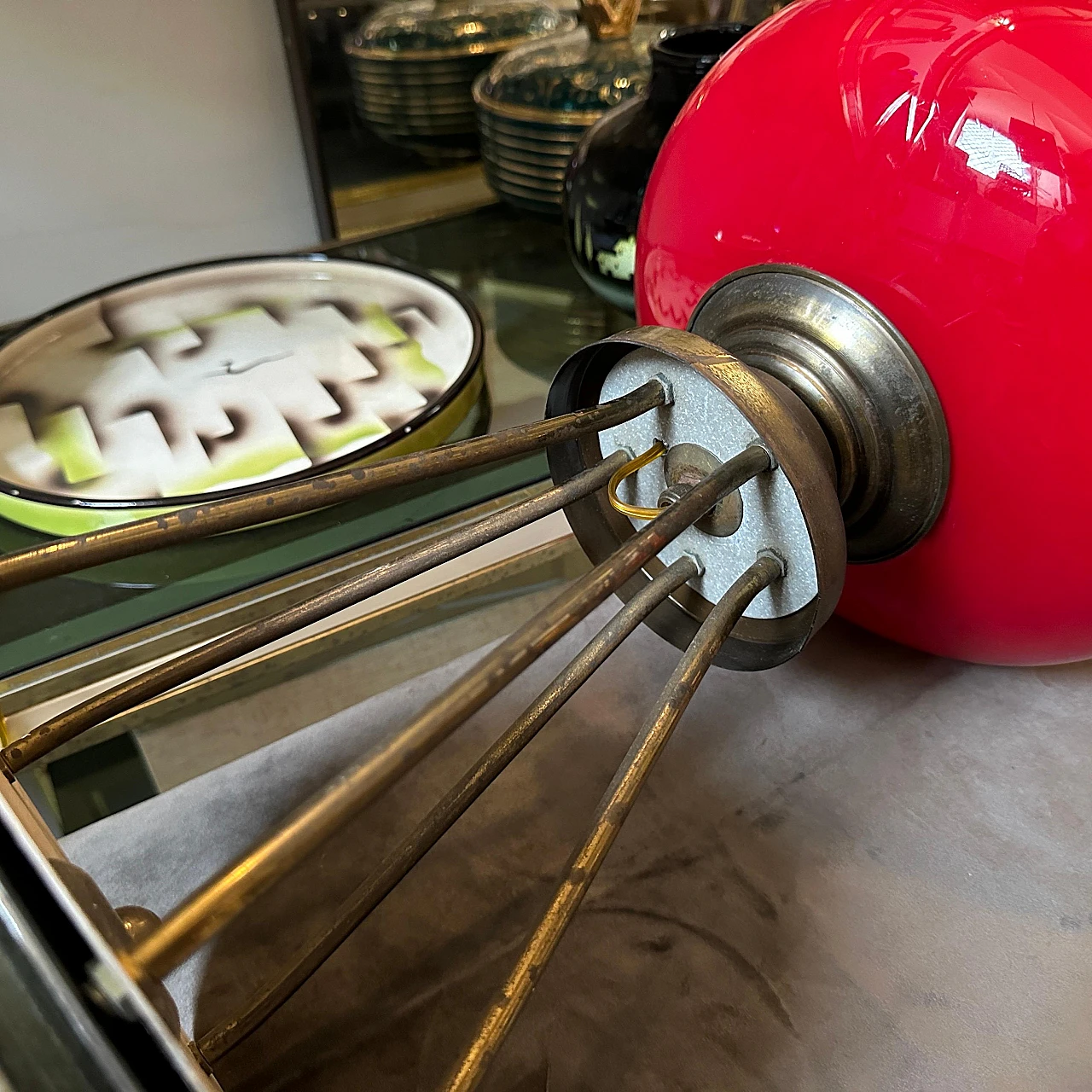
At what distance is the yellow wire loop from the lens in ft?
1.10

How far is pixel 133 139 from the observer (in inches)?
26.3

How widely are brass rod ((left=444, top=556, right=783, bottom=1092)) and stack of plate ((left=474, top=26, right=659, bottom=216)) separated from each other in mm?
388

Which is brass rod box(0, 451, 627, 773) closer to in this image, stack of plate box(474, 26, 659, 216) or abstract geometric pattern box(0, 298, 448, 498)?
abstract geometric pattern box(0, 298, 448, 498)

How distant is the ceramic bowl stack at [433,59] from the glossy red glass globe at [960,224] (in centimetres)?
37

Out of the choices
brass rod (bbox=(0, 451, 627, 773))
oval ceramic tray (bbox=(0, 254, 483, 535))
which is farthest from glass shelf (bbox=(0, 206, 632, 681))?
brass rod (bbox=(0, 451, 627, 773))

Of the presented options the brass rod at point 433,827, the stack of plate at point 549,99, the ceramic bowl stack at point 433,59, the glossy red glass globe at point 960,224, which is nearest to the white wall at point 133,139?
the ceramic bowl stack at point 433,59

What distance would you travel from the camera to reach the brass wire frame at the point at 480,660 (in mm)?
216

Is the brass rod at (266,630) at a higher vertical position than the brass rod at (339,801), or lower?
lower

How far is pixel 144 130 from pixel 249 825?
1.74ft

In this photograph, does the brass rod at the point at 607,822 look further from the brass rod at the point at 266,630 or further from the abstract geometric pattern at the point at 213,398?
the abstract geometric pattern at the point at 213,398

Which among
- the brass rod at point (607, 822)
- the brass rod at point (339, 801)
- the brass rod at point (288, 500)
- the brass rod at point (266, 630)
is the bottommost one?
the brass rod at point (607, 822)

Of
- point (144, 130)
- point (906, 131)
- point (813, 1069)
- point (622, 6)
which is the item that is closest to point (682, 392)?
point (906, 131)

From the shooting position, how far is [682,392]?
32 cm

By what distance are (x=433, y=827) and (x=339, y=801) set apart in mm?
121
